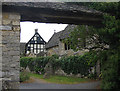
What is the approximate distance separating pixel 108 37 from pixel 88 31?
7.04ft

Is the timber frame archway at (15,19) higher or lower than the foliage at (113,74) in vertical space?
higher

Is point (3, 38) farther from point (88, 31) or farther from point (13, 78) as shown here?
point (88, 31)

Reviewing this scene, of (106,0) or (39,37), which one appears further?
(39,37)

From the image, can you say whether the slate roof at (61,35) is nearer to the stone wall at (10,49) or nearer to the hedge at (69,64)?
the hedge at (69,64)

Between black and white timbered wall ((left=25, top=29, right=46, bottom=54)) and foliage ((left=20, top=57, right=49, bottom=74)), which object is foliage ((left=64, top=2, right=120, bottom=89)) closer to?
foliage ((left=20, top=57, right=49, bottom=74))

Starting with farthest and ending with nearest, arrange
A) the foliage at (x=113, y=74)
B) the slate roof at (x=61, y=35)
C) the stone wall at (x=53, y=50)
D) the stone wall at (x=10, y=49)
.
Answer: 1. the stone wall at (x=53, y=50)
2. the slate roof at (x=61, y=35)
3. the stone wall at (x=10, y=49)
4. the foliage at (x=113, y=74)

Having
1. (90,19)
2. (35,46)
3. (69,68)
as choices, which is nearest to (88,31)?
(90,19)

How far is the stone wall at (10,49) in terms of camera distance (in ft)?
19.5

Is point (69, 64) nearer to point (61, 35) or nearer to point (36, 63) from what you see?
point (36, 63)

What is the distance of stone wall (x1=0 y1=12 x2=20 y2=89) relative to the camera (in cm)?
594

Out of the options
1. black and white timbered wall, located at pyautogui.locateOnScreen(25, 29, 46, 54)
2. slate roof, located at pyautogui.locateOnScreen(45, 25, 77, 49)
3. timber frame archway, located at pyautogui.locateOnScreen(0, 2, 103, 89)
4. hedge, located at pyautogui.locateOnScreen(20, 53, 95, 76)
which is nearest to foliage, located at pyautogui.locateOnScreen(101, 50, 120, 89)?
timber frame archway, located at pyautogui.locateOnScreen(0, 2, 103, 89)

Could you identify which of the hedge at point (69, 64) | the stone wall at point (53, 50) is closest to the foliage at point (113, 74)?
the hedge at point (69, 64)

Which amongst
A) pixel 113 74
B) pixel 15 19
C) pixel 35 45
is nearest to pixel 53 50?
pixel 35 45

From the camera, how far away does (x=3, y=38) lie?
608cm
